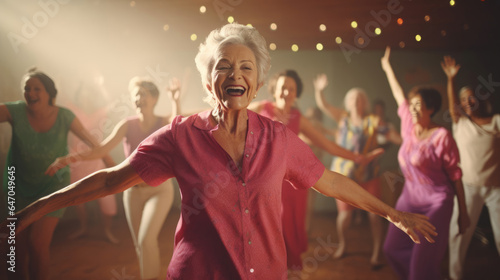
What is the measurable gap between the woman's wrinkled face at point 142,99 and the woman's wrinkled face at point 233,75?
1929mm

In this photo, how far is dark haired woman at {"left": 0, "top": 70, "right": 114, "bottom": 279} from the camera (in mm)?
2973

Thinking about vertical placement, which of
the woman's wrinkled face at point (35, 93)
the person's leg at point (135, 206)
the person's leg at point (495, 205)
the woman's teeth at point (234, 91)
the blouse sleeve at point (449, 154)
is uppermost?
the woman's wrinkled face at point (35, 93)

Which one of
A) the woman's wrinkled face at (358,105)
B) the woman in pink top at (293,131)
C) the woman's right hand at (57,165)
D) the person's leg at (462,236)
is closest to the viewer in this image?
the woman's right hand at (57,165)

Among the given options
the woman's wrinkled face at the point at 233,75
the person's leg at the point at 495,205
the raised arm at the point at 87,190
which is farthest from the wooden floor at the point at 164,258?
the woman's wrinkled face at the point at 233,75

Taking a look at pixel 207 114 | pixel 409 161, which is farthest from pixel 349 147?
pixel 207 114

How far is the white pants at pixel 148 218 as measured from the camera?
9.95 feet

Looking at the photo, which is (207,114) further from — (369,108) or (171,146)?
(369,108)

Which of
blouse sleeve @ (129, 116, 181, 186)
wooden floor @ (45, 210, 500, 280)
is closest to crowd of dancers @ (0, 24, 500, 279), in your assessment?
blouse sleeve @ (129, 116, 181, 186)

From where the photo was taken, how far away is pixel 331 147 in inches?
126

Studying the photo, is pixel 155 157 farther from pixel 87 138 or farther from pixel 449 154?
pixel 449 154

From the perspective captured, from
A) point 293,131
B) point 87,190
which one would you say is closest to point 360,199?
point 87,190

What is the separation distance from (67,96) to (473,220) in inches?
191

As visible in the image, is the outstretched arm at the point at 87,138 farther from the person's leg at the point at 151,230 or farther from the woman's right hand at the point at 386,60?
the woman's right hand at the point at 386,60

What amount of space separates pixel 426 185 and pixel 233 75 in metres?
2.42
